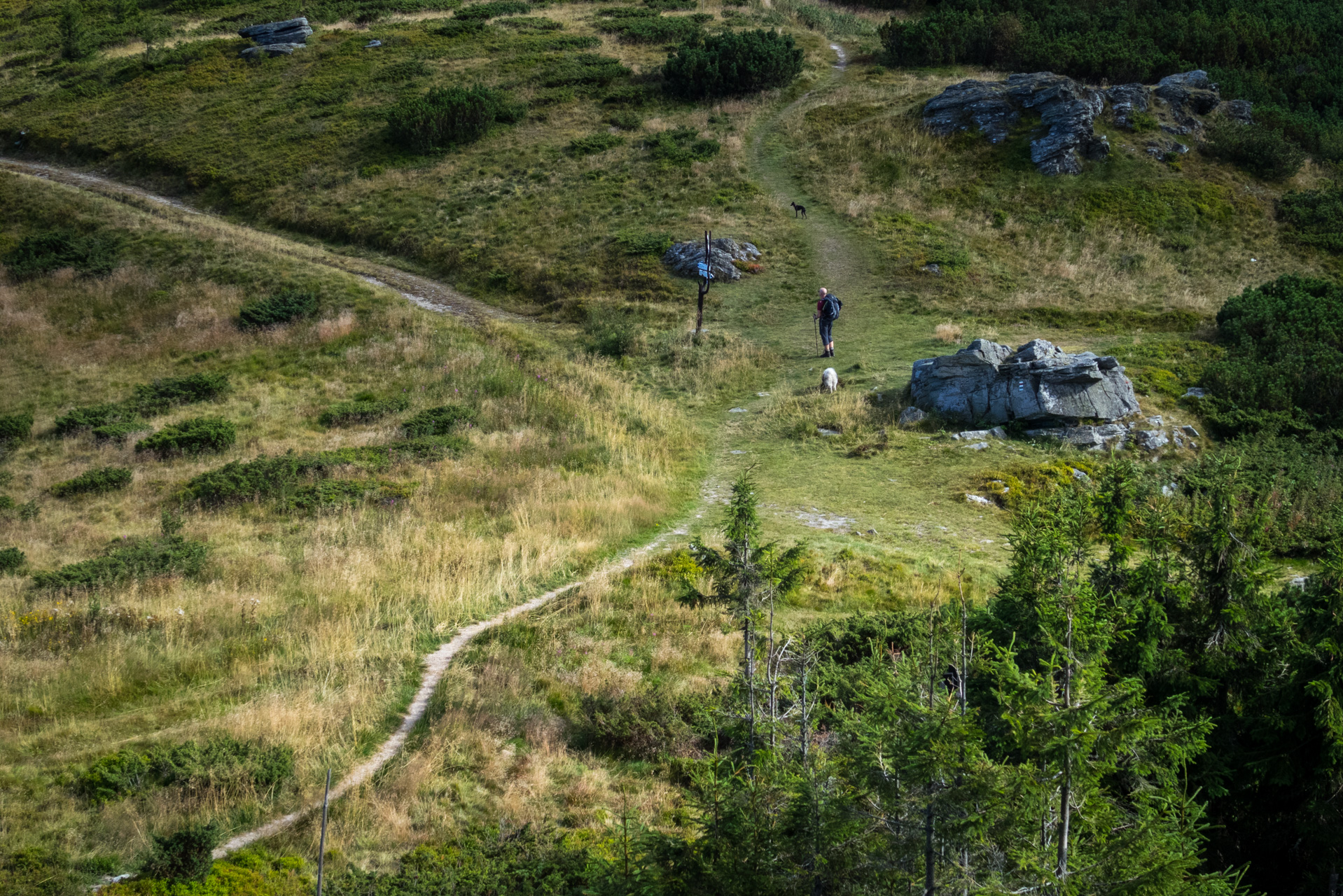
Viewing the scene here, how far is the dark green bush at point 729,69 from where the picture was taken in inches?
1802

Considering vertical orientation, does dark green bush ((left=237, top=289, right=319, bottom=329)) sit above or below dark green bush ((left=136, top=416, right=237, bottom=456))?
above

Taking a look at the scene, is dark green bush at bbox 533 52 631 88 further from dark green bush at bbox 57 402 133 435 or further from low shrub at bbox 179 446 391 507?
low shrub at bbox 179 446 391 507

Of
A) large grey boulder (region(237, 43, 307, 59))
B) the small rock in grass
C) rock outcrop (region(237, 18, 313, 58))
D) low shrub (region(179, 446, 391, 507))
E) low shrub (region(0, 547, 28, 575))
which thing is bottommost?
the small rock in grass

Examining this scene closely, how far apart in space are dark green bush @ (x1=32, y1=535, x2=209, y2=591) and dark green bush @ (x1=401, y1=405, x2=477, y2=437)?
20.8 ft

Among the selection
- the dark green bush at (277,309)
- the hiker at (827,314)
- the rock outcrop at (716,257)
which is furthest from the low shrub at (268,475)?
the rock outcrop at (716,257)

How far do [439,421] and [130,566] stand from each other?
795 centimetres

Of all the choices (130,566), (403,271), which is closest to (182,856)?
(130,566)

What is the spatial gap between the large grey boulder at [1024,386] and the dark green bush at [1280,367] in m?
2.20

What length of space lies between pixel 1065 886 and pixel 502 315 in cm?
2733

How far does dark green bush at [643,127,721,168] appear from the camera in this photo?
3891 centimetres

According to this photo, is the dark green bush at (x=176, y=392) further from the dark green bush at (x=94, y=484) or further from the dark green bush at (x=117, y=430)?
the dark green bush at (x=94, y=484)

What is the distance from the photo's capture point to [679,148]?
3984 centimetres

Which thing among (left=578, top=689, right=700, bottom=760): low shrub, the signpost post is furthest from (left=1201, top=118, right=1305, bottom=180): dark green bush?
(left=578, top=689, right=700, bottom=760): low shrub

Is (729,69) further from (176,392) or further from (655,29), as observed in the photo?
(176,392)
